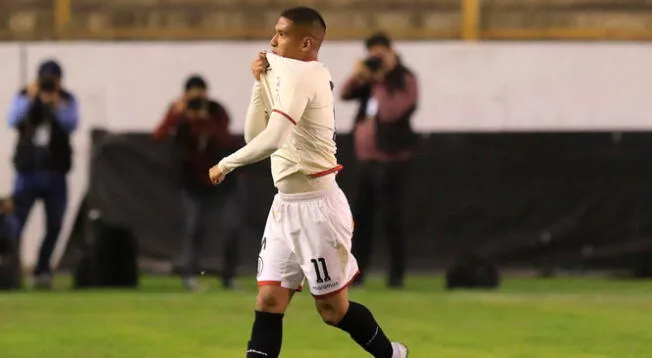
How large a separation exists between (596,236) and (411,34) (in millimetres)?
3655

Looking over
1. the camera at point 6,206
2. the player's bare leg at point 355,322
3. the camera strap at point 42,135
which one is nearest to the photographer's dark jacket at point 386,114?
the camera strap at point 42,135

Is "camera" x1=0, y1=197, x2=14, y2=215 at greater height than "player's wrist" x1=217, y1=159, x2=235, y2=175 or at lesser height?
lesser

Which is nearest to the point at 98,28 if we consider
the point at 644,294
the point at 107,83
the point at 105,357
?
the point at 107,83

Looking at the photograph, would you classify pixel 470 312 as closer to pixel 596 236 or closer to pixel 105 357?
pixel 105 357

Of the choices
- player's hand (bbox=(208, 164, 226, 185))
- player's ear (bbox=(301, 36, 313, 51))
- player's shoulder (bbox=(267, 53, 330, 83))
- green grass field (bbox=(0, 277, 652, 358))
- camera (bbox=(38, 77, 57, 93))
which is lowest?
green grass field (bbox=(0, 277, 652, 358))

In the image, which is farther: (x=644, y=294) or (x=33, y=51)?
(x=33, y=51)

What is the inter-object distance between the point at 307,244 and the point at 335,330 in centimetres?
361

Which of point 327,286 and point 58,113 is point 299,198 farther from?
Result: point 58,113

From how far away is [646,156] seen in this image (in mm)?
16844

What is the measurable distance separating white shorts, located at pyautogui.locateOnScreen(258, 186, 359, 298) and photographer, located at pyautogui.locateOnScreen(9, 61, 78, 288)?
786 cm

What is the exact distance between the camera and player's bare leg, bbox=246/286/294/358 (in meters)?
7.28

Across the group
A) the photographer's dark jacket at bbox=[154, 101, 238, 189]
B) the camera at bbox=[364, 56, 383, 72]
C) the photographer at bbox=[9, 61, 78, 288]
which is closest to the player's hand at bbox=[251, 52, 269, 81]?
the camera at bbox=[364, 56, 383, 72]

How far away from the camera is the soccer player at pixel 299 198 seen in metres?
7.27

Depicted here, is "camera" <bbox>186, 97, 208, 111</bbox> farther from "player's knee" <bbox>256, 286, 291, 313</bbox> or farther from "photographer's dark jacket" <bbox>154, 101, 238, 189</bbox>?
"player's knee" <bbox>256, 286, 291, 313</bbox>
